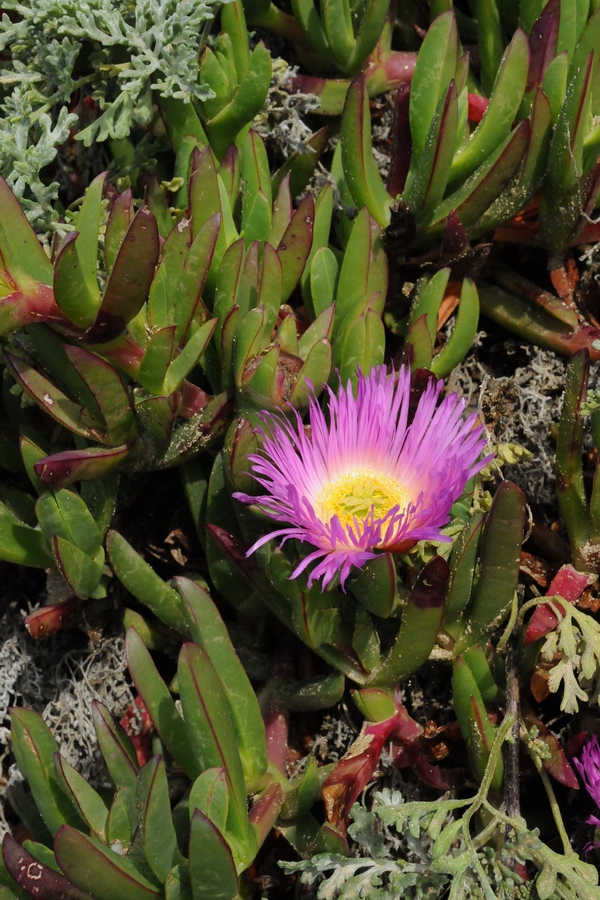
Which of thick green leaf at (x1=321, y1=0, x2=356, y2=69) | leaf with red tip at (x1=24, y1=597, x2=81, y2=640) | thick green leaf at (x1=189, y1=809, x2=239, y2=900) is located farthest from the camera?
thick green leaf at (x1=321, y1=0, x2=356, y2=69)

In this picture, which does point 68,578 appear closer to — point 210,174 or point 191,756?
point 191,756

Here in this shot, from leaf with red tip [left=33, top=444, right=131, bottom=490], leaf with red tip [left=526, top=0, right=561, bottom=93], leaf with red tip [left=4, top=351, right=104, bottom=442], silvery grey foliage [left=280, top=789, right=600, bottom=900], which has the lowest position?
silvery grey foliage [left=280, top=789, right=600, bottom=900]

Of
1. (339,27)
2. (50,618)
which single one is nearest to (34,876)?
(50,618)

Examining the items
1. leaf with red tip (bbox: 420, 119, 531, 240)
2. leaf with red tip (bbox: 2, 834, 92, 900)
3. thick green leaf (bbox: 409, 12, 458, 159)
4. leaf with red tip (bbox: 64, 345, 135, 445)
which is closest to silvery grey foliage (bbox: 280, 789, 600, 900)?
leaf with red tip (bbox: 2, 834, 92, 900)

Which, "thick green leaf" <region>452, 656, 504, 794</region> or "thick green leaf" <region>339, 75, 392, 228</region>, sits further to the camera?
"thick green leaf" <region>339, 75, 392, 228</region>

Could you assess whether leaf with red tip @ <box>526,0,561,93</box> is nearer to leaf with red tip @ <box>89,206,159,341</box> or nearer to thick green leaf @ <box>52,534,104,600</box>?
leaf with red tip @ <box>89,206,159,341</box>

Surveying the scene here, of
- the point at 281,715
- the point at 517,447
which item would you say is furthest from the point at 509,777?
the point at 517,447
